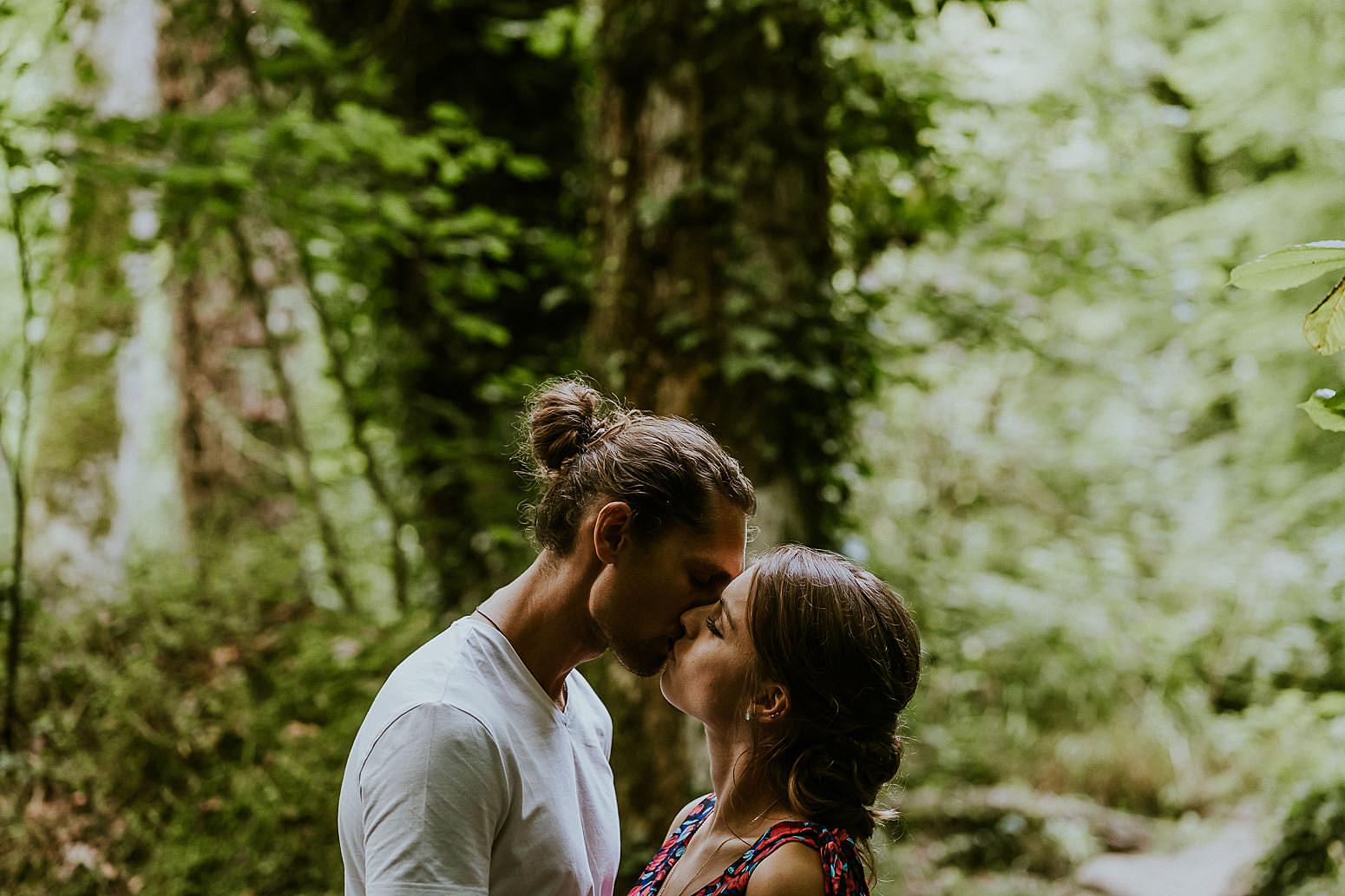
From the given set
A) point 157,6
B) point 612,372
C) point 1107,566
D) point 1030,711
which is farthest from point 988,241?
point 157,6

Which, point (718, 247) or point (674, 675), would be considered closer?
point (674, 675)

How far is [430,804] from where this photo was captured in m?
1.43

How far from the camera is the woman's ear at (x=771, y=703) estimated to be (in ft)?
5.54

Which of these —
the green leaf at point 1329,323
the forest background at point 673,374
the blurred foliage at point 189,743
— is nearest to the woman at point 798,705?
the forest background at point 673,374

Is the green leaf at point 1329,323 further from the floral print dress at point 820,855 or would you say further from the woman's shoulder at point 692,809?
the woman's shoulder at point 692,809

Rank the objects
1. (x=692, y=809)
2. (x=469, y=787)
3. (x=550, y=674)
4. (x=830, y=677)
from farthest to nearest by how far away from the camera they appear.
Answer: (x=692, y=809)
(x=550, y=674)
(x=830, y=677)
(x=469, y=787)

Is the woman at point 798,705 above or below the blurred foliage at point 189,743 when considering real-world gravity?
above

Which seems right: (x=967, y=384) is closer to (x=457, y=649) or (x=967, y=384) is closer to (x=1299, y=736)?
(x=1299, y=736)

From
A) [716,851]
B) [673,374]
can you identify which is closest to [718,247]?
[673,374]

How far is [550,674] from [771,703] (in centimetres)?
38

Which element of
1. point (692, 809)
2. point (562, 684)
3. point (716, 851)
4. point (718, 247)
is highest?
point (718, 247)

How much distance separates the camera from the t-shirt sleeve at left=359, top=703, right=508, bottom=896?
140 cm

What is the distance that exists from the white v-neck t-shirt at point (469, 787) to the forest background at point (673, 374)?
0.91 metres

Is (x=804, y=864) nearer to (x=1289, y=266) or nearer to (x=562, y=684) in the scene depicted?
(x=562, y=684)
